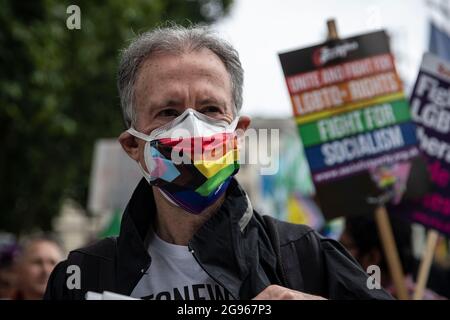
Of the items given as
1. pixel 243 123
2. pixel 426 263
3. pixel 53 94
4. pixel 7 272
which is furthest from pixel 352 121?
pixel 53 94

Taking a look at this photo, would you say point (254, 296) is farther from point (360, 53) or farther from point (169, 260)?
point (360, 53)

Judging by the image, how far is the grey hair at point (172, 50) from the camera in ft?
7.64

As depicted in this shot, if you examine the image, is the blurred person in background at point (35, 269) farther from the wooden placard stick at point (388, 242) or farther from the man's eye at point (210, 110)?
the man's eye at point (210, 110)

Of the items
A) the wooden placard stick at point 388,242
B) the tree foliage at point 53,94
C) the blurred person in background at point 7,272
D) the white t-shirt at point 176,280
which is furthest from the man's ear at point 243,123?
the tree foliage at point 53,94

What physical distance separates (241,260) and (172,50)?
62 cm

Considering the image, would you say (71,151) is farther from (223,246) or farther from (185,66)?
(223,246)

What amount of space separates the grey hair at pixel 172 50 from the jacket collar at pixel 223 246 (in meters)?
0.30

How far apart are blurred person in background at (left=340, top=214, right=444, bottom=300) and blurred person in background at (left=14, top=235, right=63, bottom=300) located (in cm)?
186

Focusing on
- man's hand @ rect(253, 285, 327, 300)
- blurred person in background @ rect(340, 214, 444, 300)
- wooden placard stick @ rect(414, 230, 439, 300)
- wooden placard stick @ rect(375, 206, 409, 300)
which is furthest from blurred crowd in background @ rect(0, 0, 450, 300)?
man's hand @ rect(253, 285, 327, 300)

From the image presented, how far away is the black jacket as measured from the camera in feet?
7.00

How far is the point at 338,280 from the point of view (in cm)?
215

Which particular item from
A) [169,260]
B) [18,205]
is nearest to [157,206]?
[169,260]

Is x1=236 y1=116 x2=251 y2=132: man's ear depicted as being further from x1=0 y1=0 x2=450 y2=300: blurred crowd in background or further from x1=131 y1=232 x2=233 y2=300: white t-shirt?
x1=0 y1=0 x2=450 y2=300: blurred crowd in background

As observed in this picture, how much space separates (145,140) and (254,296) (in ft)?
1.90
